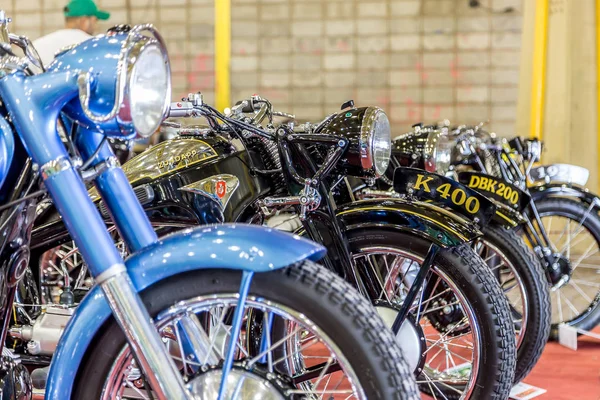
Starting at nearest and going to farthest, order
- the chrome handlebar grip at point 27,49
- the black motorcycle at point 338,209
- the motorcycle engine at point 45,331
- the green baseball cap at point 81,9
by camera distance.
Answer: the chrome handlebar grip at point 27,49
the motorcycle engine at point 45,331
the black motorcycle at point 338,209
the green baseball cap at point 81,9

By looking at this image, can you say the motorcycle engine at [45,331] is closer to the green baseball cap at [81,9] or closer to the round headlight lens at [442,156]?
the round headlight lens at [442,156]

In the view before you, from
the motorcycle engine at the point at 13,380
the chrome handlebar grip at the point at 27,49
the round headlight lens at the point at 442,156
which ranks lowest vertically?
the motorcycle engine at the point at 13,380

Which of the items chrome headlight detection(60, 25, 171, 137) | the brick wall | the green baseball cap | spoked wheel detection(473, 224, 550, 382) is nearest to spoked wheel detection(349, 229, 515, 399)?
spoked wheel detection(473, 224, 550, 382)

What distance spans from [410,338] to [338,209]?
0.40m

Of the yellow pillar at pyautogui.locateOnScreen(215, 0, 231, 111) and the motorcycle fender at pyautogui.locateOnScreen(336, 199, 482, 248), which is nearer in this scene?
the motorcycle fender at pyautogui.locateOnScreen(336, 199, 482, 248)

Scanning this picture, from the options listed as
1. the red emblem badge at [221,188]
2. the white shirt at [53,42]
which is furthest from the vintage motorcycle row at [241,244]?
the white shirt at [53,42]

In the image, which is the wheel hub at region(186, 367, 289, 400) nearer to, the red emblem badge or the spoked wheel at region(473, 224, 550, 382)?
the red emblem badge

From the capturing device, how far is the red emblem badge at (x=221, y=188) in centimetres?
208

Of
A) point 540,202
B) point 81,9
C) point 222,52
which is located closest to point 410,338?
point 540,202

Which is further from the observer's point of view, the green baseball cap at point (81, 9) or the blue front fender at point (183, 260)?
the green baseball cap at point (81, 9)

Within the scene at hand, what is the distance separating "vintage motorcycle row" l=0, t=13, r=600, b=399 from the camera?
1215 millimetres

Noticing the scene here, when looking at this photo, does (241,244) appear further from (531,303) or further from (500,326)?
(531,303)

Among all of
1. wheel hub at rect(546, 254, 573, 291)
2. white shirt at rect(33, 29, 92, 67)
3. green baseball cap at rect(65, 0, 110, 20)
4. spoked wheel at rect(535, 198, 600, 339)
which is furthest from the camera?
green baseball cap at rect(65, 0, 110, 20)

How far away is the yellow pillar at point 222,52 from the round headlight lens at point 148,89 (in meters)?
3.89
